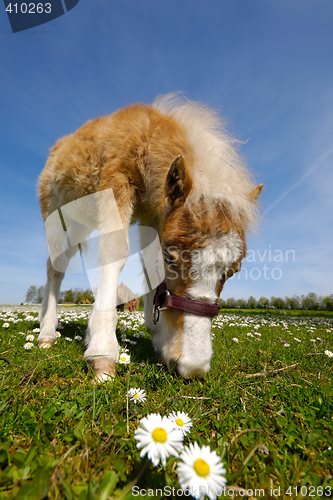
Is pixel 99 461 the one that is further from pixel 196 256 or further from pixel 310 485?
pixel 196 256

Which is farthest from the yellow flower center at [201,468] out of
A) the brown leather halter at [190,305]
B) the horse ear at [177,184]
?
the horse ear at [177,184]

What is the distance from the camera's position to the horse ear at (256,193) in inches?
133

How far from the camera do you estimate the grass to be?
1015 millimetres

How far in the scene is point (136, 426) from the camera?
5.17 feet

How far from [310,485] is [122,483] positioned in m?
0.93

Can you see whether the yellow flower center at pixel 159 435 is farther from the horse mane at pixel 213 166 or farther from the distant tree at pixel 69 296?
the distant tree at pixel 69 296

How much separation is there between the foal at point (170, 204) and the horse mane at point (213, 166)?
0.05 feet

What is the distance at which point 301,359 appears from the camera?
3.51m

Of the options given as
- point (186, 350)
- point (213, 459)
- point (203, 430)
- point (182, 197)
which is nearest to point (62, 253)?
point (182, 197)

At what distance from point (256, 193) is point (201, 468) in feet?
10.9

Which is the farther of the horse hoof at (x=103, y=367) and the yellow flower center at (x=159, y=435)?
the horse hoof at (x=103, y=367)

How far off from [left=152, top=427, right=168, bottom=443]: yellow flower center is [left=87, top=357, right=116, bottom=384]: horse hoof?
127 cm

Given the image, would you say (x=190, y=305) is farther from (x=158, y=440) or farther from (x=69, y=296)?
(x=69, y=296)

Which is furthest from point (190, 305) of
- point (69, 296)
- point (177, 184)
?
point (69, 296)
